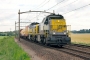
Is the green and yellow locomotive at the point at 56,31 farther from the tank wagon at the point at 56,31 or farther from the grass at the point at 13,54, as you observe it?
the grass at the point at 13,54

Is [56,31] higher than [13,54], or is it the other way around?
[56,31]

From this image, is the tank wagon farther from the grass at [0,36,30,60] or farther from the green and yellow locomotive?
the grass at [0,36,30,60]

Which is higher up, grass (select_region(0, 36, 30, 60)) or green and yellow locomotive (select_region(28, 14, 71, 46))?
green and yellow locomotive (select_region(28, 14, 71, 46))

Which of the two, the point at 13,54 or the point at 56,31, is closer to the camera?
the point at 13,54

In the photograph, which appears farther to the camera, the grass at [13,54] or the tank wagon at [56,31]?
the tank wagon at [56,31]

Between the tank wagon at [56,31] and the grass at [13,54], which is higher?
the tank wagon at [56,31]

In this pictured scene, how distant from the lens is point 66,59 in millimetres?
15688

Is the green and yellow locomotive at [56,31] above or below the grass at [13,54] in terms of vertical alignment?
above

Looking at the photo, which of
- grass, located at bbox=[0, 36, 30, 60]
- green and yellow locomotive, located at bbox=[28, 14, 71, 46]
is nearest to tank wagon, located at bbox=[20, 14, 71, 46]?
green and yellow locomotive, located at bbox=[28, 14, 71, 46]

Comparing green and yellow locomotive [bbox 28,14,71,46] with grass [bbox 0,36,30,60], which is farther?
green and yellow locomotive [bbox 28,14,71,46]

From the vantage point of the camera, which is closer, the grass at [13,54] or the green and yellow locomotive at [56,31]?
the grass at [13,54]

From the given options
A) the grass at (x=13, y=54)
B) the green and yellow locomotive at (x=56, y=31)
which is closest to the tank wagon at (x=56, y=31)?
the green and yellow locomotive at (x=56, y=31)

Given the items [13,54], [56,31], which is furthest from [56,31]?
[13,54]

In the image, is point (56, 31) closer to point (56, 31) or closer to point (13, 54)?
point (56, 31)
